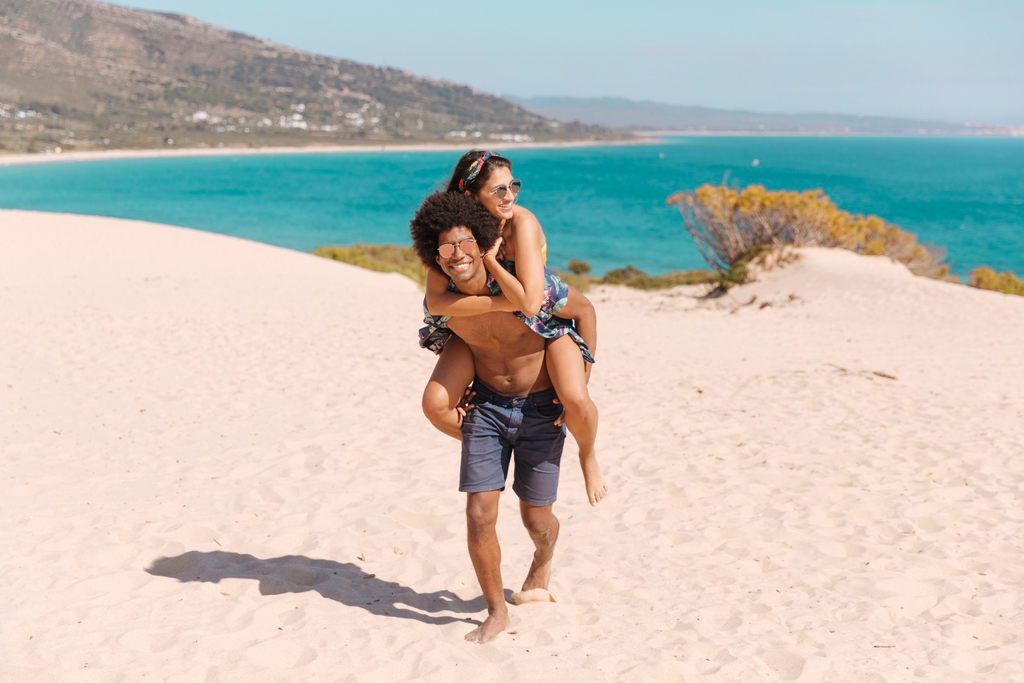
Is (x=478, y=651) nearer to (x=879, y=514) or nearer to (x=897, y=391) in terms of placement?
(x=879, y=514)

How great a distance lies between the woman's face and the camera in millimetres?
3383

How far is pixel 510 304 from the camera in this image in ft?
11.2

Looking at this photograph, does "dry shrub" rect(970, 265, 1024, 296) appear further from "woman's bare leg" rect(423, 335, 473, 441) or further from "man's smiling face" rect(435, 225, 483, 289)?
"man's smiling face" rect(435, 225, 483, 289)

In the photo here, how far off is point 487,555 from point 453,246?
133 centimetres

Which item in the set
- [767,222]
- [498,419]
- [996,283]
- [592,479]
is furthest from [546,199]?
[498,419]

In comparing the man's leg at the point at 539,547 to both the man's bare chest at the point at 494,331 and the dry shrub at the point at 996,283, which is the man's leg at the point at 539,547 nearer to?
the man's bare chest at the point at 494,331

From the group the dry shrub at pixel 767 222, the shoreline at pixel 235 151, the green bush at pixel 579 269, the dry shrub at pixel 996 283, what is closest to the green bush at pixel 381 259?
the green bush at pixel 579 269

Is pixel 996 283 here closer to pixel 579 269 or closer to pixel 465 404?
pixel 579 269

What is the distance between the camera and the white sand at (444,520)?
368cm

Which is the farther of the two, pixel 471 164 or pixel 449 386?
pixel 449 386

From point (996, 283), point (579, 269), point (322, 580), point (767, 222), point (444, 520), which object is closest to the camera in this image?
point (322, 580)

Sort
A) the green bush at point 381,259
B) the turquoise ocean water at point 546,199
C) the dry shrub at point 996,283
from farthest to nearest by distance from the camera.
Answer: the turquoise ocean water at point 546,199 → the green bush at point 381,259 → the dry shrub at point 996,283

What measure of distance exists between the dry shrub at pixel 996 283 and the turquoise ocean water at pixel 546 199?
7.48 metres

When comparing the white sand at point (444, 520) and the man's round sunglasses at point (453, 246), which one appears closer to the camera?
the man's round sunglasses at point (453, 246)
